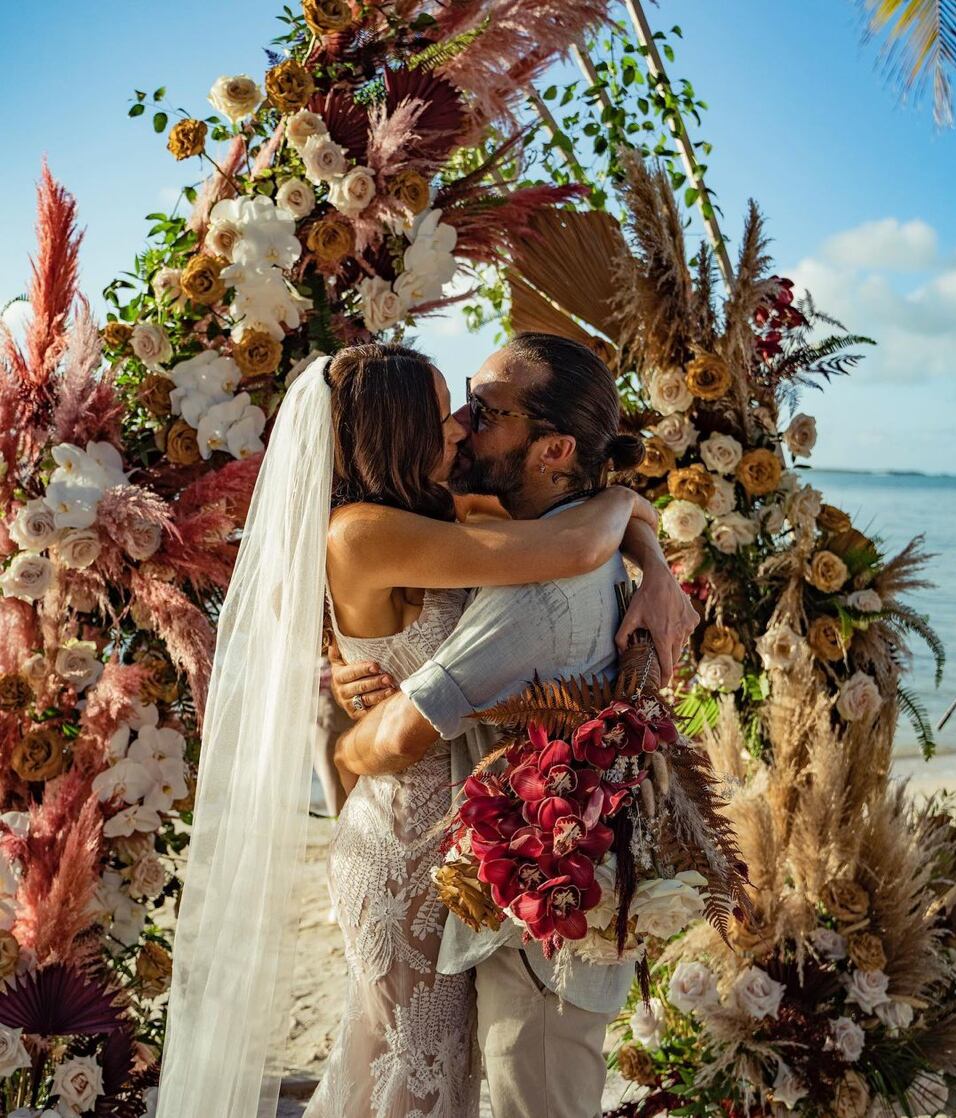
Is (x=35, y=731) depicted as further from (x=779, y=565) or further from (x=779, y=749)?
(x=779, y=565)

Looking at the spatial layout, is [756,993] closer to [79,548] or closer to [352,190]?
[79,548]

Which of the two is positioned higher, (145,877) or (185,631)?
(185,631)

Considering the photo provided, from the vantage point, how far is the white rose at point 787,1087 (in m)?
3.31

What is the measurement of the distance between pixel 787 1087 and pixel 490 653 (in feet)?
6.36

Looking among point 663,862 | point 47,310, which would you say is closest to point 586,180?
point 47,310

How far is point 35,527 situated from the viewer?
9.91 ft

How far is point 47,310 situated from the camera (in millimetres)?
3168

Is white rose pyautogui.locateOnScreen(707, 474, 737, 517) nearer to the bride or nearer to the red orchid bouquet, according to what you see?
the bride

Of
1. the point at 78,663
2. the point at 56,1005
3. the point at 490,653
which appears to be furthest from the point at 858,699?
the point at 56,1005

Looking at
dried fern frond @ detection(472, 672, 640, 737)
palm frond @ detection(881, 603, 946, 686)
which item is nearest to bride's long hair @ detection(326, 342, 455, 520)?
dried fern frond @ detection(472, 672, 640, 737)

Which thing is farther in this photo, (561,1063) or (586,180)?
(586,180)

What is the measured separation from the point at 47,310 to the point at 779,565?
98.7 inches

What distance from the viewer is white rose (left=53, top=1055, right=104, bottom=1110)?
112 inches

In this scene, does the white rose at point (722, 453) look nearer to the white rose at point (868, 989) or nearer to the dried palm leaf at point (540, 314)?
the dried palm leaf at point (540, 314)
